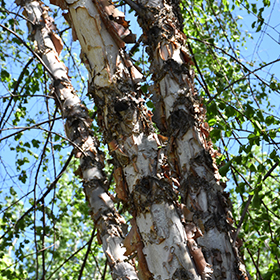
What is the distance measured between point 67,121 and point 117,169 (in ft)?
3.52

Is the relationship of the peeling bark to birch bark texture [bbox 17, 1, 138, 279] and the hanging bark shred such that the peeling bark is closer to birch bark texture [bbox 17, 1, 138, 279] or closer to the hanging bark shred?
the hanging bark shred

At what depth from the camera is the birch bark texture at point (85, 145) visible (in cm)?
189

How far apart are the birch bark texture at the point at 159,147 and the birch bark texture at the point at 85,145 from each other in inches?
21.0

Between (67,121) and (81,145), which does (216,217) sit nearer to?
(81,145)

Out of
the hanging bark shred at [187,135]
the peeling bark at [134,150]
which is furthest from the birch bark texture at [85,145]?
the peeling bark at [134,150]

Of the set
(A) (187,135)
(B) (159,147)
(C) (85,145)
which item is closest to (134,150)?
(B) (159,147)

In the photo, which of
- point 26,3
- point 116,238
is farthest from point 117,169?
point 26,3

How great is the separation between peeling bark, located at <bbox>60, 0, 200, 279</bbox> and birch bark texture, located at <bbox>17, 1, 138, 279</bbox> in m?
0.63

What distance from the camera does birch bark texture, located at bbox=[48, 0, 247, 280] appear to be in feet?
3.81

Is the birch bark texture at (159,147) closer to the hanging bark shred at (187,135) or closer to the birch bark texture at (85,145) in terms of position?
the hanging bark shred at (187,135)

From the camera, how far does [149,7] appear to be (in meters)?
1.84

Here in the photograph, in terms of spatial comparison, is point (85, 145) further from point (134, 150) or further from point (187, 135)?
point (134, 150)

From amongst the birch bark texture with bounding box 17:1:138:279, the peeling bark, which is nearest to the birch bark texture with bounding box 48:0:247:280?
the peeling bark

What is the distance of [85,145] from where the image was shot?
85.6 inches
